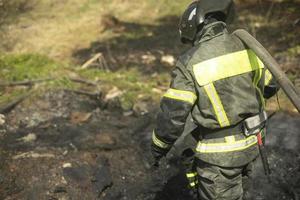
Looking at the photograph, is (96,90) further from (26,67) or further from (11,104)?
(26,67)

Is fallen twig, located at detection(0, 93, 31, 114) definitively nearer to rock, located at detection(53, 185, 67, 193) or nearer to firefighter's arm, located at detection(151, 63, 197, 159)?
rock, located at detection(53, 185, 67, 193)

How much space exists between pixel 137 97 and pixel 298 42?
431cm

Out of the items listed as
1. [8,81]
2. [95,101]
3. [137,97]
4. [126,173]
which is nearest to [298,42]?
[137,97]

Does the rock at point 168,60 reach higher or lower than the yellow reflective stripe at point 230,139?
lower

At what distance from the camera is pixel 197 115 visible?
316 centimetres

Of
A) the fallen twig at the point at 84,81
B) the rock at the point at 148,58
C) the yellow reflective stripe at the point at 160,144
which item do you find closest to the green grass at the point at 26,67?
the fallen twig at the point at 84,81

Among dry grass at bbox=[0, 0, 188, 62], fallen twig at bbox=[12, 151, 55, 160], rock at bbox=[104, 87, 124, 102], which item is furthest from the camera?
dry grass at bbox=[0, 0, 188, 62]

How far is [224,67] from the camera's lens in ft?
10.1

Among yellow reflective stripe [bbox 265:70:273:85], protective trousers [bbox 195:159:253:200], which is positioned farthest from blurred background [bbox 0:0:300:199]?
yellow reflective stripe [bbox 265:70:273:85]

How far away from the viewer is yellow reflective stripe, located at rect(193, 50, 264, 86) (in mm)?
3033

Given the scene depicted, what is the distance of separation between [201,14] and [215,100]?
0.69m

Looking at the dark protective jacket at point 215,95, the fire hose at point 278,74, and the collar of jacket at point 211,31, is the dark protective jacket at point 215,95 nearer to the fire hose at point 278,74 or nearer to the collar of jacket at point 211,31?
the collar of jacket at point 211,31

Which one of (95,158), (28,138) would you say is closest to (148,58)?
(28,138)

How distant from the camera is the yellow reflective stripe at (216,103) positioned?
307cm
